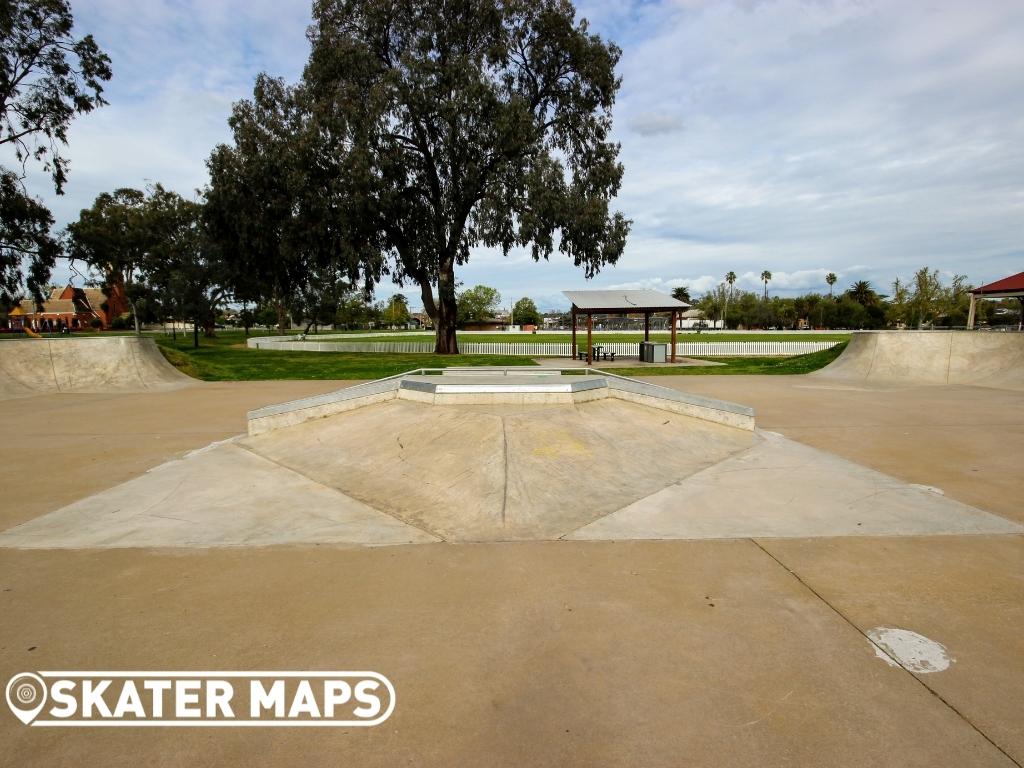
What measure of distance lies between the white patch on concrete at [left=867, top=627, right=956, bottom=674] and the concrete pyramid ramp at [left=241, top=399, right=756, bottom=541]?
2.56 m

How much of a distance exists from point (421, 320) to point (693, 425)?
570 feet

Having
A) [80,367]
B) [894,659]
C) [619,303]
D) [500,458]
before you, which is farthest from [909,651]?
[619,303]

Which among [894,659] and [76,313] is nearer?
[894,659]

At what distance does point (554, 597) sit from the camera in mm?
3871

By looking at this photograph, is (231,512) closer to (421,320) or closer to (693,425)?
(693,425)

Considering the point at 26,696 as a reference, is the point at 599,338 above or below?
above

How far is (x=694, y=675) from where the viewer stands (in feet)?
9.74

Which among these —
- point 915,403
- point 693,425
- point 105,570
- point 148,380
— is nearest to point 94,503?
point 105,570

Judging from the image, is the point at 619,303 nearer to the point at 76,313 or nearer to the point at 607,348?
the point at 607,348

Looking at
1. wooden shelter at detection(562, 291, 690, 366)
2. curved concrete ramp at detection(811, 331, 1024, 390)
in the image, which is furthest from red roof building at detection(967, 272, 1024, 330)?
wooden shelter at detection(562, 291, 690, 366)

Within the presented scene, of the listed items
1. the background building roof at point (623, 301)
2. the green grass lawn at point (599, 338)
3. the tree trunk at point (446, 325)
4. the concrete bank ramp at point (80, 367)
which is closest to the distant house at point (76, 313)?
the green grass lawn at point (599, 338)

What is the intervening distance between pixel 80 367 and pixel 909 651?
71.8 ft

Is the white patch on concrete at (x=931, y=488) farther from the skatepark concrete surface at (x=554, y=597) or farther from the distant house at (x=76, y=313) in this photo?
the distant house at (x=76, y=313)

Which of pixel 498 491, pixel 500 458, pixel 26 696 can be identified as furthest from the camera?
pixel 500 458
